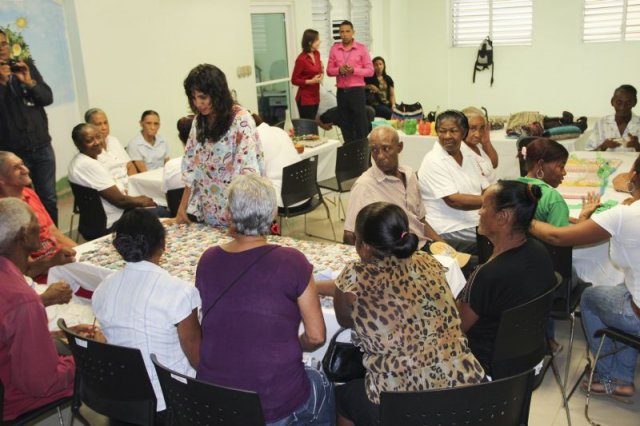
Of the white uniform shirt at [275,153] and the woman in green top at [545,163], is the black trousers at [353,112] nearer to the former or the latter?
the white uniform shirt at [275,153]

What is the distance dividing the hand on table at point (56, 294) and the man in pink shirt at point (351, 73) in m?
5.41

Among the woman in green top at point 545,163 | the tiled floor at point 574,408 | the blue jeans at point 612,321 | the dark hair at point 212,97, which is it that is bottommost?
the tiled floor at point 574,408

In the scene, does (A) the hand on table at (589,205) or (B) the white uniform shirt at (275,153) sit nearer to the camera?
(A) the hand on table at (589,205)

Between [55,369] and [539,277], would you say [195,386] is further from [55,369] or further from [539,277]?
[539,277]

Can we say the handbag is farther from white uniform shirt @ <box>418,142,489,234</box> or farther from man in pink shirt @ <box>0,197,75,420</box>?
white uniform shirt @ <box>418,142,489,234</box>

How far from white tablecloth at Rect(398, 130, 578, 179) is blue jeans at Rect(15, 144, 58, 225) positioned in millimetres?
3390

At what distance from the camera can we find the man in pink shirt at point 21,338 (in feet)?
7.19

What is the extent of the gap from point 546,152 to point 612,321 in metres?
1.00

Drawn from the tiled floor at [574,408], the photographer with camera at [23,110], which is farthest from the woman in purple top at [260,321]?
the photographer with camera at [23,110]

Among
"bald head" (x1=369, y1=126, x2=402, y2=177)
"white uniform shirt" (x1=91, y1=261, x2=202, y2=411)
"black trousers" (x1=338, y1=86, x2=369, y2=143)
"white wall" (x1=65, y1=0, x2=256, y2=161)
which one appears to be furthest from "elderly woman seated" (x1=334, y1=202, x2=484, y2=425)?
"black trousers" (x1=338, y1=86, x2=369, y2=143)

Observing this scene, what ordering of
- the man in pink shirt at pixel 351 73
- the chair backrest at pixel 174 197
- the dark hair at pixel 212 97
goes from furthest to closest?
Answer: the man in pink shirt at pixel 351 73 → the chair backrest at pixel 174 197 → the dark hair at pixel 212 97

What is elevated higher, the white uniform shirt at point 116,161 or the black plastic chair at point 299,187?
the white uniform shirt at point 116,161

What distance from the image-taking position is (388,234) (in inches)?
82.4

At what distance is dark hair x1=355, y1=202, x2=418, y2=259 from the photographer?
2.09m
